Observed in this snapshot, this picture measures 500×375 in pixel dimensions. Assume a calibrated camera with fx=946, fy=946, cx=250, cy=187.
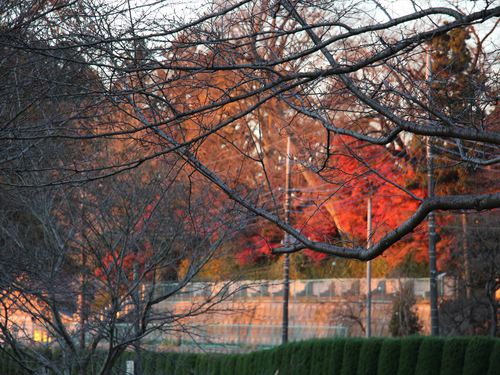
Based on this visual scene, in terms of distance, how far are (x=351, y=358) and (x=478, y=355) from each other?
375 centimetres

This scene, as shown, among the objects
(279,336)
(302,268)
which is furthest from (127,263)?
(302,268)

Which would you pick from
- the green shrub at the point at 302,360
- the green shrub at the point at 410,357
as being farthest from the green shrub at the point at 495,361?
the green shrub at the point at 302,360

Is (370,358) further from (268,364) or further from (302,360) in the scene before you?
(268,364)

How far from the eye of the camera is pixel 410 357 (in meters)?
19.0

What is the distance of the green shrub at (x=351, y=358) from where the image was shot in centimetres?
2046

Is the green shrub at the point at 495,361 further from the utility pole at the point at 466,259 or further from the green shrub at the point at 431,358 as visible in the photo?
the utility pole at the point at 466,259

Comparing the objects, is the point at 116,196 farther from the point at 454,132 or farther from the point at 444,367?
the point at 454,132

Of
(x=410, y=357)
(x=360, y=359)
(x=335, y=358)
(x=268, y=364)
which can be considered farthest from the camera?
(x=268, y=364)

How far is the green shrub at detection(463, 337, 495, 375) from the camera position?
17.4 meters

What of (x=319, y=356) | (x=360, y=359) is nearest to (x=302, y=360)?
(x=319, y=356)

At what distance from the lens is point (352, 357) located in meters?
20.5

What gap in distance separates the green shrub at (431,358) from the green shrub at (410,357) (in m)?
0.36

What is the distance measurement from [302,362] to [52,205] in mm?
8296

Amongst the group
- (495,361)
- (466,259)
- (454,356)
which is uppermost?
(466,259)
